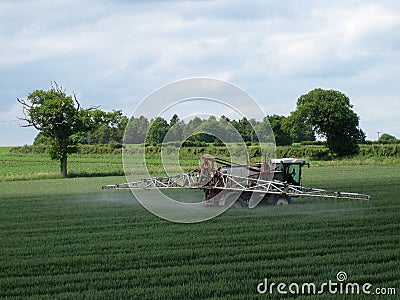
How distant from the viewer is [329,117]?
236 feet

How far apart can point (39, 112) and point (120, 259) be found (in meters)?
34.4

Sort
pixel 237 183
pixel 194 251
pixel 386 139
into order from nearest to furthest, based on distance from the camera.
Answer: pixel 194 251
pixel 237 183
pixel 386 139

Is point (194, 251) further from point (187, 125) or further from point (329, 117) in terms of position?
point (329, 117)

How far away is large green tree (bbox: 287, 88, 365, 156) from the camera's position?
69.5 meters

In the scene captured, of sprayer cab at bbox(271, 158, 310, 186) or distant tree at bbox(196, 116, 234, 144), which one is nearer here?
distant tree at bbox(196, 116, 234, 144)

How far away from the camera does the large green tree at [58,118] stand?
142ft

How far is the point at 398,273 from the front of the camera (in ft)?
29.4

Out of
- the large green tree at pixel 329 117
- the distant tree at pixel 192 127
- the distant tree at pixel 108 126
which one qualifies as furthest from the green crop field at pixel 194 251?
the large green tree at pixel 329 117

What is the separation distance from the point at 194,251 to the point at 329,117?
63151 millimetres

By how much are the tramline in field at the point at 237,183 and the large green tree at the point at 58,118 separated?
26.6 metres

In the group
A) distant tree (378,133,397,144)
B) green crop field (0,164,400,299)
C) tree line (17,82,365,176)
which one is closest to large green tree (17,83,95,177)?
tree line (17,82,365,176)

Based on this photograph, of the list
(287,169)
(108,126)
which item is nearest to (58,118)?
(108,126)

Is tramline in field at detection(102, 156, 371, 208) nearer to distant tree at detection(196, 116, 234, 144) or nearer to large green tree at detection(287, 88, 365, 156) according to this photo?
distant tree at detection(196, 116, 234, 144)

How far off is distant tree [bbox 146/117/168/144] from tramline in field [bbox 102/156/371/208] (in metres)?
2.25
